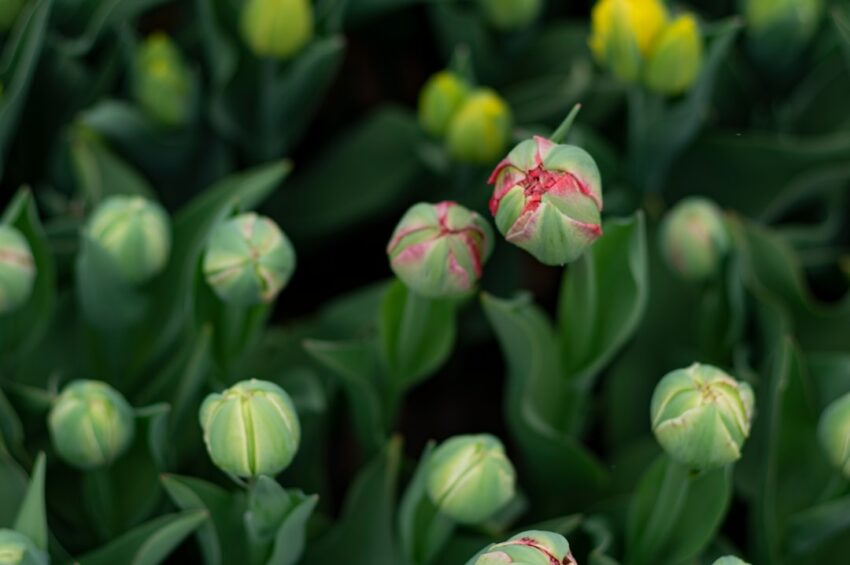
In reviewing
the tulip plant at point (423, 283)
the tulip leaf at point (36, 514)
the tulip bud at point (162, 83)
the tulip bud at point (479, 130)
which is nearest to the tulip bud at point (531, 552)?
the tulip plant at point (423, 283)

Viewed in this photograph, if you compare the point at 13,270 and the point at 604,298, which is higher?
the point at 13,270

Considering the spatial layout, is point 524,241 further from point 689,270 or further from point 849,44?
point 849,44

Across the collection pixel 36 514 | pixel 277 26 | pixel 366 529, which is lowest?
pixel 366 529

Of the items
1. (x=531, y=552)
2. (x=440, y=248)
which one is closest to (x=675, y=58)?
(x=440, y=248)

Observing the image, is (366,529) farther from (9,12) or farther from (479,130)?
(9,12)

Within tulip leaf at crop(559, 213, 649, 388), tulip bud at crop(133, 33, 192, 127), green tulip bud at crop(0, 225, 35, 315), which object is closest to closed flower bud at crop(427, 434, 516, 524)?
tulip leaf at crop(559, 213, 649, 388)

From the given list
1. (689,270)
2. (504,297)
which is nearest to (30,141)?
(504,297)
